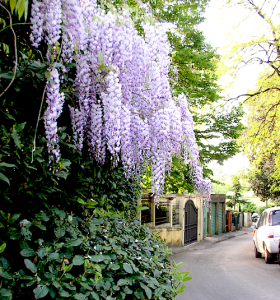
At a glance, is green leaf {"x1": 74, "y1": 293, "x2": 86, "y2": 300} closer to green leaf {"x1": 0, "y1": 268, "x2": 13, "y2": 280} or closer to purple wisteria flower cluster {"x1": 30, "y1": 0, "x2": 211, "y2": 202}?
green leaf {"x1": 0, "y1": 268, "x2": 13, "y2": 280}

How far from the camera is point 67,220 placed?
2.74m

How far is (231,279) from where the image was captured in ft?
23.6

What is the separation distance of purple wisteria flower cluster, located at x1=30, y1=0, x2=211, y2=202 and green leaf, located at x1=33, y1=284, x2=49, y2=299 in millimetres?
1110

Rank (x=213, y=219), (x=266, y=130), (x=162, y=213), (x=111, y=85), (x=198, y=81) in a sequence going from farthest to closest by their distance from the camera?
1. (x=213, y=219)
2. (x=266, y=130)
3. (x=162, y=213)
4. (x=198, y=81)
5. (x=111, y=85)

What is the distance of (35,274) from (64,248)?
1.35 feet

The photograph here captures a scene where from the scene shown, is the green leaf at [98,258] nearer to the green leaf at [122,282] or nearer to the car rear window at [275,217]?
the green leaf at [122,282]

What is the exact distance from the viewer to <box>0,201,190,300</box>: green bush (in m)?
2.11

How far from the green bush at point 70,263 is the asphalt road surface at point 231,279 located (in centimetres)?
349

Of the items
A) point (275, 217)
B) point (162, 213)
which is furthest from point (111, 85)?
point (162, 213)

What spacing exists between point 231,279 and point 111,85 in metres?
6.16

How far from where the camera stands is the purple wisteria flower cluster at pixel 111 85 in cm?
279

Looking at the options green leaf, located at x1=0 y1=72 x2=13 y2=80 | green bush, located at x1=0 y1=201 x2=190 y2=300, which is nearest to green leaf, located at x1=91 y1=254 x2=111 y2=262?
green bush, located at x1=0 y1=201 x2=190 y2=300

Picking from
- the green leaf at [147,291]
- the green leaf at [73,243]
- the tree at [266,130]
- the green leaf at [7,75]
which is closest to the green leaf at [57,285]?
the green leaf at [73,243]

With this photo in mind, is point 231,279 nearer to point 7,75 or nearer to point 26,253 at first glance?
point 26,253
